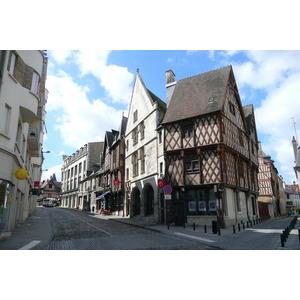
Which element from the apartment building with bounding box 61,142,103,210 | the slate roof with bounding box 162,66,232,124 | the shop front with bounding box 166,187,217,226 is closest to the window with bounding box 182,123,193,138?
the slate roof with bounding box 162,66,232,124

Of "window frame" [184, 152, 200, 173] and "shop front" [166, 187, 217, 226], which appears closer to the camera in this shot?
"shop front" [166, 187, 217, 226]

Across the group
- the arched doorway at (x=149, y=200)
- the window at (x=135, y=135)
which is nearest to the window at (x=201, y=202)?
the arched doorway at (x=149, y=200)

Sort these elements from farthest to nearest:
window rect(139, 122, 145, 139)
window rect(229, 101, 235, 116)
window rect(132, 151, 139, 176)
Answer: window rect(132, 151, 139, 176)
window rect(139, 122, 145, 139)
window rect(229, 101, 235, 116)

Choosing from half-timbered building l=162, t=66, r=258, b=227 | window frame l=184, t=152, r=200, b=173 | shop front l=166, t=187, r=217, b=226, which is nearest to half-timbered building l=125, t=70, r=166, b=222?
half-timbered building l=162, t=66, r=258, b=227

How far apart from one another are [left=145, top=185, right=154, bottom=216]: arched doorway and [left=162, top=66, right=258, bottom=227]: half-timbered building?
12.7ft

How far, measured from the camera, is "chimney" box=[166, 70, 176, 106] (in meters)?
23.1

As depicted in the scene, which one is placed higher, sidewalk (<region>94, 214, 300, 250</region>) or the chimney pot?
the chimney pot

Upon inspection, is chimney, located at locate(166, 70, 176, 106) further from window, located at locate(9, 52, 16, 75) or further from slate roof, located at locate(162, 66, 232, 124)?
→ window, located at locate(9, 52, 16, 75)

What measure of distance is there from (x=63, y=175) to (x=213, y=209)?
51.7m

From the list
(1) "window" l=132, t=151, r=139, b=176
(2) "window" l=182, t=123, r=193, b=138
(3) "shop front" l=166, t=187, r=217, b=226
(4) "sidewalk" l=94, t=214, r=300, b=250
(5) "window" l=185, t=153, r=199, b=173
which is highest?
(2) "window" l=182, t=123, r=193, b=138

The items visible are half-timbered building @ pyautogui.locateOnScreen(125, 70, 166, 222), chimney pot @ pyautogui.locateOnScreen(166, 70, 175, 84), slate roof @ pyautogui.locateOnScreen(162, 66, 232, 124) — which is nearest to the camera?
slate roof @ pyautogui.locateOnScreen(162, 66, 232, 124)

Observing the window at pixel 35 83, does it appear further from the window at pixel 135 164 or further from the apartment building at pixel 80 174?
the apartment building at pixel 80 174

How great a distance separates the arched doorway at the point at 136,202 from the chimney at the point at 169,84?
31.1ft

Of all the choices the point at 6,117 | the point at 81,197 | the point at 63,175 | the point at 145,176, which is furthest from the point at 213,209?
the point at 63,175
